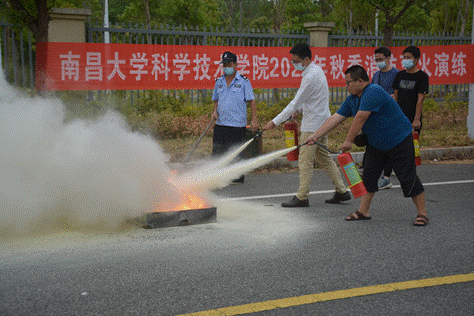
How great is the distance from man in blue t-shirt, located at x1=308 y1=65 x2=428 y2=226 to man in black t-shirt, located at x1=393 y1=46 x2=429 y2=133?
2145 millimetres

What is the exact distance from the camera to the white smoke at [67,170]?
4914 millimetres

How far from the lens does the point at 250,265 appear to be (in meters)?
4.33

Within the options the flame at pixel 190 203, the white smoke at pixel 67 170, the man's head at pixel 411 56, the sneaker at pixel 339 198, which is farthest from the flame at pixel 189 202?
the man's head at pixel 411 56

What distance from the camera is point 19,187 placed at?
4.88 meters

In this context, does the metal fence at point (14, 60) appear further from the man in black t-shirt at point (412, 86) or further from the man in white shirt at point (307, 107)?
the man in black t-shirt at point (412, 86)

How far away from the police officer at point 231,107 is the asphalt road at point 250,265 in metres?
1.71

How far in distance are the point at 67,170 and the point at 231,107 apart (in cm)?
309

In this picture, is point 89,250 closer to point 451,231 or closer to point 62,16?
point 451,231

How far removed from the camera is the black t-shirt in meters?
7.55

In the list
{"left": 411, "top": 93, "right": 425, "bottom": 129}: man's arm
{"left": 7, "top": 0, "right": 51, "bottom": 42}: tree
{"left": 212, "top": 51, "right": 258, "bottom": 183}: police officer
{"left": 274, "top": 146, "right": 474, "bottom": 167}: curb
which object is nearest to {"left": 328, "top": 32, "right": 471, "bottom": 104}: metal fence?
{"left": 274, "top": 146, "right": 474, "bottom": 167}: curb

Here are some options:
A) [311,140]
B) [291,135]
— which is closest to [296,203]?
[291,135]

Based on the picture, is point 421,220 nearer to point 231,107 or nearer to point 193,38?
point 231,107

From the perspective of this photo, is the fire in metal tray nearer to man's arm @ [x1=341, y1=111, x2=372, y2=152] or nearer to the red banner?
man's arm @ [x1=341, y1=111, x2=372, y2=152]

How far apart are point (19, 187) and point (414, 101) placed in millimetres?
5312
